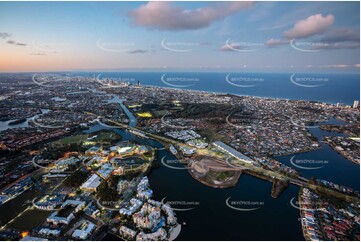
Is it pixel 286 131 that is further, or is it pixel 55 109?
pixel 55 109

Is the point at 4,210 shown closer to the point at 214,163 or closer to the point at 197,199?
the point at 197,199

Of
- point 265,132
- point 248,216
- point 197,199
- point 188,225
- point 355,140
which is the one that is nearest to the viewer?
point 188,225

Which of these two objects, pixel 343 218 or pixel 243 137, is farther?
pixel 243 137

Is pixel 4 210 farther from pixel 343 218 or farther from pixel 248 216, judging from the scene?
pixel 343 218

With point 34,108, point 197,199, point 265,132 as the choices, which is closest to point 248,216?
point 197,199

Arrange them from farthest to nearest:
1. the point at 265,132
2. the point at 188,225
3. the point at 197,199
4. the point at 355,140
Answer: the point at 265,132 < the point at 355,140 < the point at 197,199 < the point at 188,225

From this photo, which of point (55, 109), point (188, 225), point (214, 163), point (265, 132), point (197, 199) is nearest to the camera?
point (188, 225)

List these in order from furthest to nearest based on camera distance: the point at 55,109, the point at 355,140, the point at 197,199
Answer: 1. the point at 55,109
2. the point at 355,140
3. the point at 197,199

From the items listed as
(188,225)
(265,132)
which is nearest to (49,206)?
(188,225)
